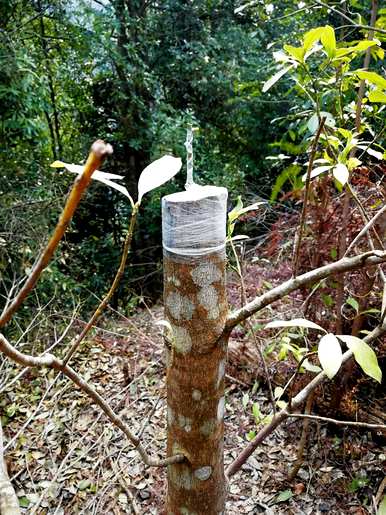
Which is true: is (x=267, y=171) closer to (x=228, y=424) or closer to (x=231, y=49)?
(x=231, y=49)

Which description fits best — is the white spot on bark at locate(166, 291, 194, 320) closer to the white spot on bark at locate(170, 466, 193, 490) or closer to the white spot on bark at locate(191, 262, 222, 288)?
the white spot on bark at locate(191, 262, 222, 288)

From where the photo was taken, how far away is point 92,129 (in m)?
3.57

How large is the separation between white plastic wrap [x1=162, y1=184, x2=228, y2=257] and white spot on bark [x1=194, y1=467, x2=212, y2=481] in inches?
12.1

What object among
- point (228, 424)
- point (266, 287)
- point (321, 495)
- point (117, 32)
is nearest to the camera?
point (321, 495)

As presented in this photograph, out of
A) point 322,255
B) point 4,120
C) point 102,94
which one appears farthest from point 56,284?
point 102,94

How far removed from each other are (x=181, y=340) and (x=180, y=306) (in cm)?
5

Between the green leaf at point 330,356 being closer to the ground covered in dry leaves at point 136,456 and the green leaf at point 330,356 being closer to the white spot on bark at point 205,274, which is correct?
the white spot on bark at point 205,274

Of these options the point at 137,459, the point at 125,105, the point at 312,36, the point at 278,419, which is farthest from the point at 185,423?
the point at 125,105

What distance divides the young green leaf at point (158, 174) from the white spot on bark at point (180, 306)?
0.17 meters

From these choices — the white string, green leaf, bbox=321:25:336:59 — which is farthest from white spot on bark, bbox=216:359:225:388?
green leaf, bbox=321:25:336:59

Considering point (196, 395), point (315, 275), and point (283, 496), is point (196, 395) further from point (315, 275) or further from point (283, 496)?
point (283, 496)

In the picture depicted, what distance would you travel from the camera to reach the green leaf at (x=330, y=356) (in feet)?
1.29

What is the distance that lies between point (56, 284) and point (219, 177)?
1.86 metres

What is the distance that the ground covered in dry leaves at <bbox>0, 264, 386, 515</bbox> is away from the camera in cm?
122
